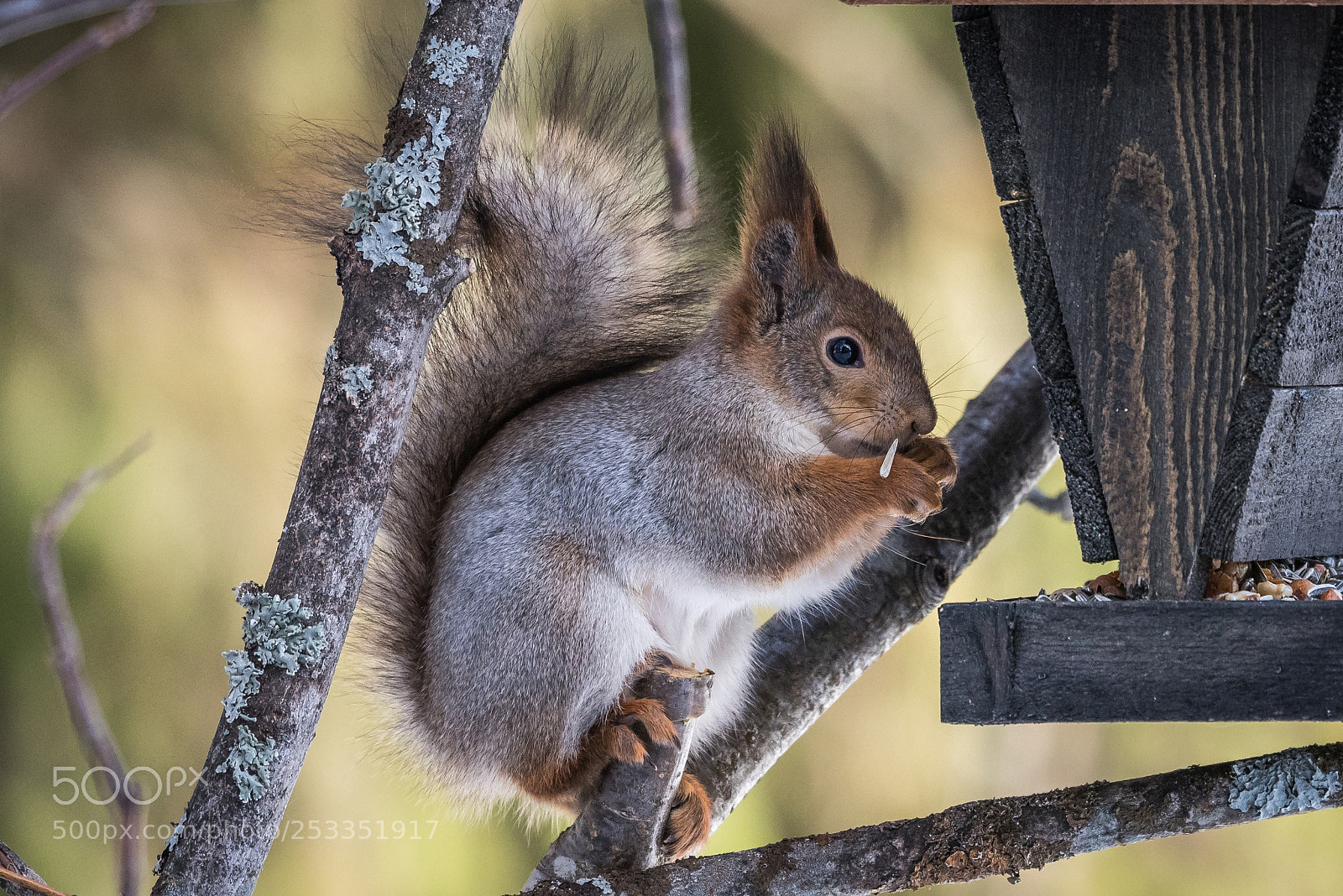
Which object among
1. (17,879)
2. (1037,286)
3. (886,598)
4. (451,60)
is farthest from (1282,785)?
(17,879)

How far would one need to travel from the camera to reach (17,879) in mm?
1233

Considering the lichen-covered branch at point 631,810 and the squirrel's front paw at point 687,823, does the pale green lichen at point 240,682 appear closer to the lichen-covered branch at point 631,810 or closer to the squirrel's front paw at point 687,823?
the lichen-covered branch at point 631,810

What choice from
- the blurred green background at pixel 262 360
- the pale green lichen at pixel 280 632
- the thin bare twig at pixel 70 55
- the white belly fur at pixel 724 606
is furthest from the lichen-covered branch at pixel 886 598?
the thin bare twig at pixel 70 55

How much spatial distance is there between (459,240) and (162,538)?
3.96 feet

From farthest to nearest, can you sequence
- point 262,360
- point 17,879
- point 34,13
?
1. point 262,360
2. point 17,879
3. point 34,13

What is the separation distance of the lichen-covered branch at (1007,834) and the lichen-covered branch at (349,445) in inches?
14.6

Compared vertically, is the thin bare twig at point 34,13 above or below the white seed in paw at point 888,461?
above

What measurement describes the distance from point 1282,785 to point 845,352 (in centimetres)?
85

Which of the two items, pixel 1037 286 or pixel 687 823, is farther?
pixel 687 823

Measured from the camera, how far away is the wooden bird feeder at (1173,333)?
125 cm

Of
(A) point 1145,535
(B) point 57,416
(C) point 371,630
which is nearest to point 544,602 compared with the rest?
(C) point 371,630

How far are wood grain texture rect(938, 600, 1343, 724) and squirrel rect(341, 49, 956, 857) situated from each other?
0.48 meters

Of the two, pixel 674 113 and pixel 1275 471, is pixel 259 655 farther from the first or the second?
pixel 1275 471

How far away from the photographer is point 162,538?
2.66m
